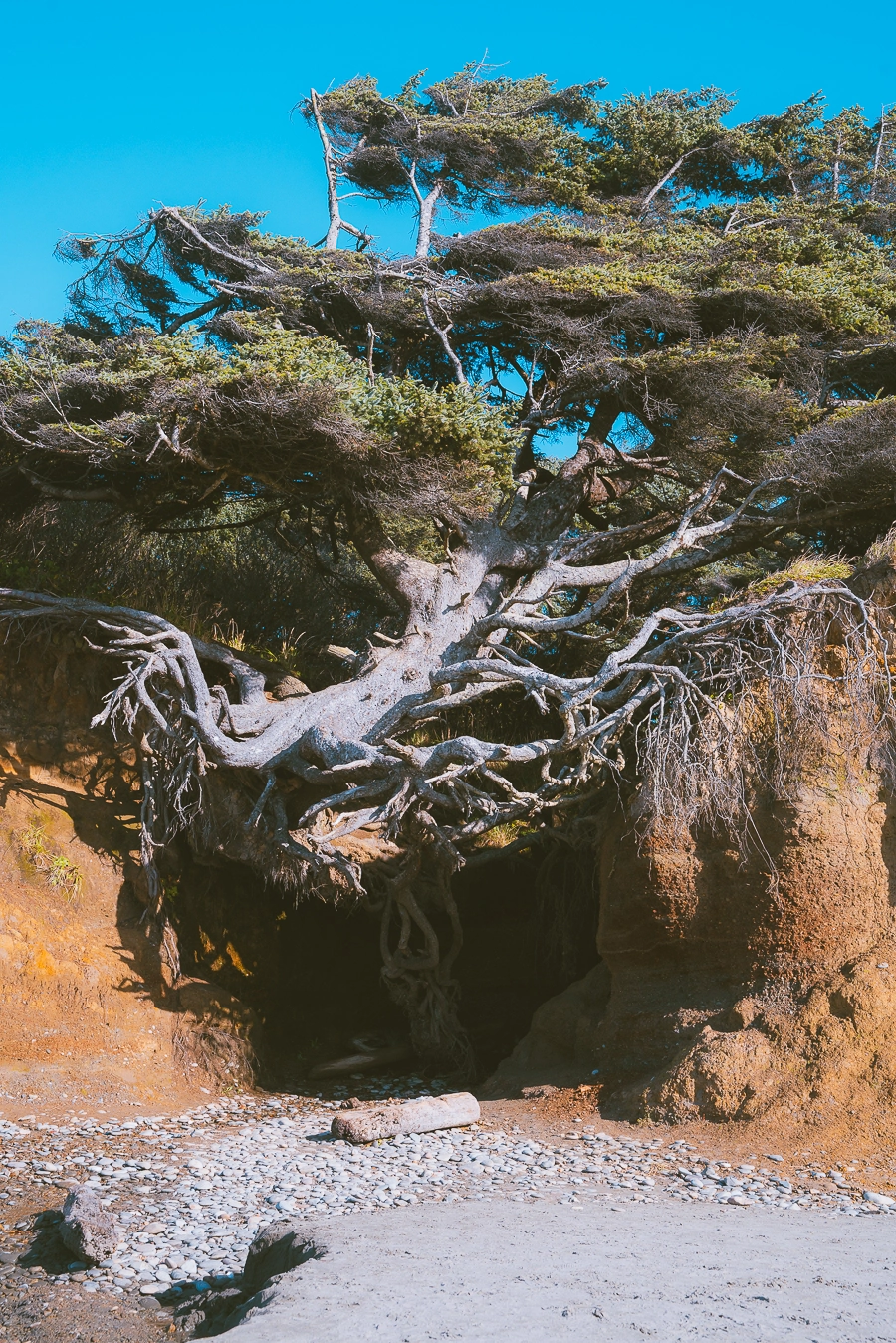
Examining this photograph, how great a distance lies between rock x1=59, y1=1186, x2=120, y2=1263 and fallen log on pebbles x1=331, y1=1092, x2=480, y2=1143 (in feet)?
7.41

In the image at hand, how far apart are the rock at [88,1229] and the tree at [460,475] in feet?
12.0

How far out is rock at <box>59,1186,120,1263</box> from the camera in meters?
6.62

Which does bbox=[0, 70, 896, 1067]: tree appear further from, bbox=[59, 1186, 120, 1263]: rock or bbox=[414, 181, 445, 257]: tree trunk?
bbox=[59, 1186, 120, 1263]: rock

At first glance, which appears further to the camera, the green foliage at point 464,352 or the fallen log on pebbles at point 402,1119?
the green foliage at point 464,352

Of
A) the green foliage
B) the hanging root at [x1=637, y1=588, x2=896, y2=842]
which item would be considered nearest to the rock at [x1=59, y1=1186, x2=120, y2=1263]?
the hanging root at [x1=637, y1=588, x2=896, y2=842]

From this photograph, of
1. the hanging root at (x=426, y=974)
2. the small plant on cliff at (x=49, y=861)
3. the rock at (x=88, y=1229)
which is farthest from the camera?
the hanging root at (x=426, y=974)

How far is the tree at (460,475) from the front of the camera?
9.80 m

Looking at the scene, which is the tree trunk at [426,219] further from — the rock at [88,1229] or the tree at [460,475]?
the rock at [88,1229]

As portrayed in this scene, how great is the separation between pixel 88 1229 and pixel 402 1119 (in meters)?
2.86

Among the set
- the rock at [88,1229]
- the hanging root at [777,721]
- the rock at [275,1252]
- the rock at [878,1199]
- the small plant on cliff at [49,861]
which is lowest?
the rock at [88,1229]

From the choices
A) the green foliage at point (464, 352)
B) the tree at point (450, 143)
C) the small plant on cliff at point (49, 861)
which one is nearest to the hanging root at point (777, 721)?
the green foliage at point (464, 352)

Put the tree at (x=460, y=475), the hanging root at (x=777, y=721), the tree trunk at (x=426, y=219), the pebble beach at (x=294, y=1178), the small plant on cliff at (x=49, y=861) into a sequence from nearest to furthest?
1. the pebble beach at (x=294, y=1178)
2. the hanging root at (x=777, y=721)
3. the tree at (x=460, y=475)
4. the small plant on cliff at (x=49, y=861)
5. the tree trunk at (x=426, y=219)

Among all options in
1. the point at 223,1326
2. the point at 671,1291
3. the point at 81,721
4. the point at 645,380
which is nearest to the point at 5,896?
the point at 81,721

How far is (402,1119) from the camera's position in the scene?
8.78 m
